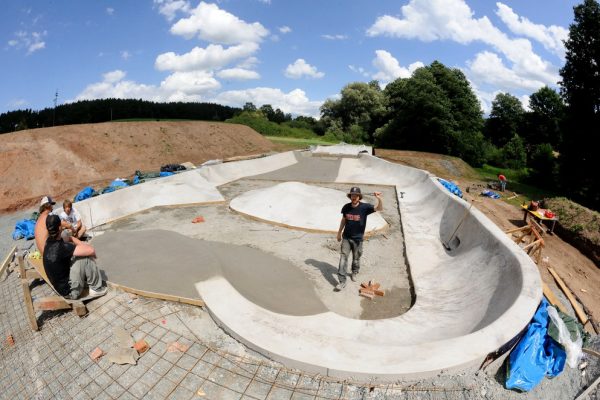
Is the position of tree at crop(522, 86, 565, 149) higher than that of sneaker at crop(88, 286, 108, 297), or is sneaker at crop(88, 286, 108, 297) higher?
tree at crop(522, 86, 565, 149)

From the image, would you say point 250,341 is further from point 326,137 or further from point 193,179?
point 326,137

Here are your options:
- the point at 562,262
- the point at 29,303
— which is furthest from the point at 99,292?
the point at 562,262

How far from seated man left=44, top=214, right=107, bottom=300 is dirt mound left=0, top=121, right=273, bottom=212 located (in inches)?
606

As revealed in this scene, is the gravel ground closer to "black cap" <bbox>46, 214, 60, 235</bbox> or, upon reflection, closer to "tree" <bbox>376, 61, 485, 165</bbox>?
"black cap" <bbox>46, 214, 60, 235</bbox>

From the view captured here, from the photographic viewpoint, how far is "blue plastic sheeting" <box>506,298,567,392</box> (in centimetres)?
448

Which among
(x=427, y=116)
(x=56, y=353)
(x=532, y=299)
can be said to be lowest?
(x=56, y=353)

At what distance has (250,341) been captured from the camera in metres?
5.06

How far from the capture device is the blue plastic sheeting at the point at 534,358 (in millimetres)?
4484

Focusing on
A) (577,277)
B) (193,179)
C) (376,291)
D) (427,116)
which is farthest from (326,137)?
(376,291)

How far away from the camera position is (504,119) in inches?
2272

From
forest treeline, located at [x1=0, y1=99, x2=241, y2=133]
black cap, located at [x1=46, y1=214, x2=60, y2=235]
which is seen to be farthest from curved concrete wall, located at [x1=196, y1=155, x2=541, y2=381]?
forest treeline, located at [x1=0, y1=99, x2=241, y2=133]

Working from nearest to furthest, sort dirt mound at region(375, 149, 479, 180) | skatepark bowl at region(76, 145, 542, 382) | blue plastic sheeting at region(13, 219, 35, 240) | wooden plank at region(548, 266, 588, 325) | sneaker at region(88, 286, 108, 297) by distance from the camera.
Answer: skatepark bowl at region(76, 145, 542, 382)
sneaker at region(88, 286, 108, 297)
wooden plank at region(548, 266, 588, 325)
blue plastic sheeting at region(13, 219, 35, 240)
dirt mound at region(375, 149, 479, 180)

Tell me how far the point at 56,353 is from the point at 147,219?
7.70m

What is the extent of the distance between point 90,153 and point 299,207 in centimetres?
1995
